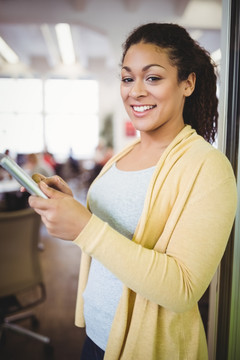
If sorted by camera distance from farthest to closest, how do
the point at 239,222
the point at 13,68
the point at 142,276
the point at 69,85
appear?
the point at 69,85 → the point at 13,68 → the point at 239,222 → the point at 142,276

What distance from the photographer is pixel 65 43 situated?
22.0 ft

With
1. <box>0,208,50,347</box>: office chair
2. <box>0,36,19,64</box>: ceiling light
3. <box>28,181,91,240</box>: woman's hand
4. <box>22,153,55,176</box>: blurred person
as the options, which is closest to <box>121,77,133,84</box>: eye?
<box>28,181,91,240</box>: woman's hand

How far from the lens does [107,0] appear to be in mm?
3854

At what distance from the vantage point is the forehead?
72cm

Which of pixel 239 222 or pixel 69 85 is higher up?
pixel 69 85

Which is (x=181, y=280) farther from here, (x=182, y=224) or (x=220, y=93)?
(x=220, y=93)

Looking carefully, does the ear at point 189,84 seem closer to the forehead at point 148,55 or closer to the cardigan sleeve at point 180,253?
the forehead at point 148,55

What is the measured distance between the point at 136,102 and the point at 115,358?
0.62 m

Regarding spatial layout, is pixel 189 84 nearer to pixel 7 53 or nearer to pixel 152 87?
pixel 152 87

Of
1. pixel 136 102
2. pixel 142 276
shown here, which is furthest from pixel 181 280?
pixel 136 102

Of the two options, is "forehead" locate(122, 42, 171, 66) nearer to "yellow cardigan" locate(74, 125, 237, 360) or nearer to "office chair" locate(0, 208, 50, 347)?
"yellow cardigan" locate(74, 125, 237, 360)

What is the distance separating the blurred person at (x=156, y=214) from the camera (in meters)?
0.60

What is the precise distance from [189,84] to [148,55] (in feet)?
0.45

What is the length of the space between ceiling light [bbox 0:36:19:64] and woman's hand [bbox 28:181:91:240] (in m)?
6.32
